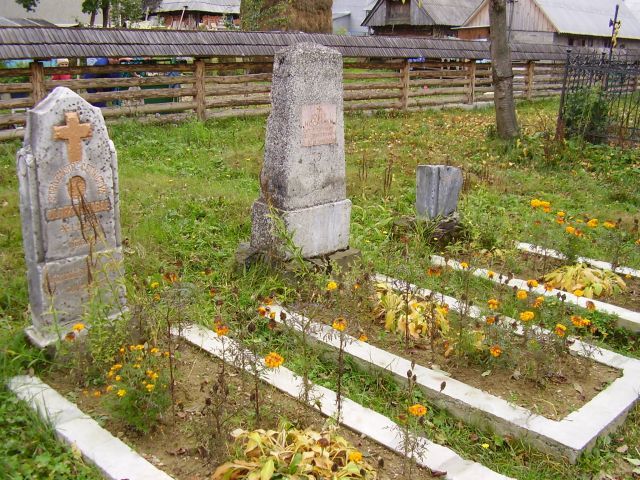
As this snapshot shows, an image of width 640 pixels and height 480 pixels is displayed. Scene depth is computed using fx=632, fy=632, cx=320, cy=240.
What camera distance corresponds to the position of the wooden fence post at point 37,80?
34.4 feet

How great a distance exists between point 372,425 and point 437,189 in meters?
3.40

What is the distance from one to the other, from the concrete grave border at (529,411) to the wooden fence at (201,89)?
826 centimetres

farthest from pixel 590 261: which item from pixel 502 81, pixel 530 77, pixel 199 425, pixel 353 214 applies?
pixel 530 77

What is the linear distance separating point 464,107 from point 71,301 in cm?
1547

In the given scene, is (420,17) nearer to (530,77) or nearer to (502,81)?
(530,77)

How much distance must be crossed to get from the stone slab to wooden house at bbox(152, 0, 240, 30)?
118 feet

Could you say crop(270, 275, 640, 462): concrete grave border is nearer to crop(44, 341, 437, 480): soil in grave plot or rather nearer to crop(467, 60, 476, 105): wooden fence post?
crop(44, 341, 437, 480): soil in grave plot

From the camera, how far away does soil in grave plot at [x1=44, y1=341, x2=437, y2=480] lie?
326 centimetres

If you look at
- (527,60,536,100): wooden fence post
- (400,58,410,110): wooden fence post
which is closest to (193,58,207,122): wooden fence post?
(400,58,410,110): wooden fence post

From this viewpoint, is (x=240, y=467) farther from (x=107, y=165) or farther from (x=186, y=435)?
(x=107, y=165)

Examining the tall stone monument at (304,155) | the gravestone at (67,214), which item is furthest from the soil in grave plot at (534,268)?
the gravestone at (67,214)

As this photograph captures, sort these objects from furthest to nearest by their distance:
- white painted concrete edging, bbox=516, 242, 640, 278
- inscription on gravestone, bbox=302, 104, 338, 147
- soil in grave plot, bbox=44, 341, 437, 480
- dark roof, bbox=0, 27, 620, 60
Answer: dark roof, bbox=0, 27, 620, 60, white painted concrete edging, bbox=516, 242, 640, 278, inscription on gravestone, bbox=302, 104, 338, 147, soil in grave plot, bbox=44, 341, 437, 480

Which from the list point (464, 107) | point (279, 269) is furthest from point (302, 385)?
point (464, 107)

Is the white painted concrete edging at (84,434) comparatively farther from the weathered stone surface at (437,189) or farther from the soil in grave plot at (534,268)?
the weathered stone surface at (437,189)
